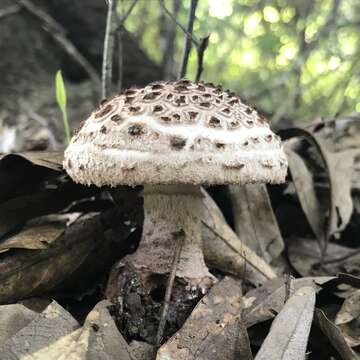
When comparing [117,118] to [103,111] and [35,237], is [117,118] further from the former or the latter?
[35,237]

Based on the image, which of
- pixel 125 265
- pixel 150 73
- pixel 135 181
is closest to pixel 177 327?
pixel 125 265

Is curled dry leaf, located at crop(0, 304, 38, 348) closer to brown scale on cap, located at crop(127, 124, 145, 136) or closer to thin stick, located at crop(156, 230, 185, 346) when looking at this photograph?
thin stick, located at crop(156, 230, 185, 346)

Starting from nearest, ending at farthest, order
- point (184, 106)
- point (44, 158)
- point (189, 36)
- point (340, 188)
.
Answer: point (184, 106) → point (44, 158) → point (189, 36) → point (340, 188)

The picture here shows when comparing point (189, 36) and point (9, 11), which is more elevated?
point (189, 36)

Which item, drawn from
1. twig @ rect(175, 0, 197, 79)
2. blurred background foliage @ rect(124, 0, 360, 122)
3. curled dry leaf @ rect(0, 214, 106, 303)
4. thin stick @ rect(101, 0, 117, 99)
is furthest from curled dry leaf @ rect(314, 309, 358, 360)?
blurred background foliage @ rect(124, 0, 360, 122)

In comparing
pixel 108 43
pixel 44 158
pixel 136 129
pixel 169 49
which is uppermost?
pixel 108 43

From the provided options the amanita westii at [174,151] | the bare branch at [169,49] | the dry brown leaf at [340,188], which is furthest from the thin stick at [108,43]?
the bare branch at [169,49]

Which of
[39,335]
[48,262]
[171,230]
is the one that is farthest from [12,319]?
[171,230]
